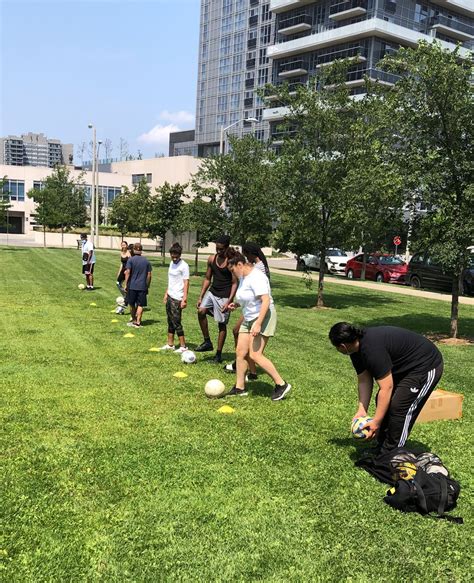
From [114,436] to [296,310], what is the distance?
10976 millimetres

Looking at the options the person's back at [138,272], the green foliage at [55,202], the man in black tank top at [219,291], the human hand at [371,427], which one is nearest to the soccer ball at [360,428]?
the human hand at [371,427]

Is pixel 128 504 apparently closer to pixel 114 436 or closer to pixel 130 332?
pixel 114 436

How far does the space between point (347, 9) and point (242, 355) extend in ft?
225

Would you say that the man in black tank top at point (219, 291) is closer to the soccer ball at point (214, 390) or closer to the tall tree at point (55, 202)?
the soccer ball at point (214, 390)

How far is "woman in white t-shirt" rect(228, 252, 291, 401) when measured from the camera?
6.23m

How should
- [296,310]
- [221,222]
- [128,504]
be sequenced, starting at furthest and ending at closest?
[221,222]
[296,310]
[128,504]

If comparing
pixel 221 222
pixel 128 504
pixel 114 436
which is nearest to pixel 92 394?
pixel 114 436

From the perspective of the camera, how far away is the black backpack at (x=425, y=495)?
3.92 m

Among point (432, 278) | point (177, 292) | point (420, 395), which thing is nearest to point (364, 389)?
point (420, 395)

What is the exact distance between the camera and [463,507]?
13.3ft

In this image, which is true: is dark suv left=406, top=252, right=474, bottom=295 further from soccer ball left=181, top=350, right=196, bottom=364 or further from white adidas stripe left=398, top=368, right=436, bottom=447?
white adidas stripe left=398, top=368, right=436, bottom=447

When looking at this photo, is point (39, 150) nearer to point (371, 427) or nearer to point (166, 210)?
point (166, 210)

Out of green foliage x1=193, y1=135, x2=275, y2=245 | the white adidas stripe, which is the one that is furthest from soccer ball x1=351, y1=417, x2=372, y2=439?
green foliage x1=193, y1=135, x2=275, y2=245

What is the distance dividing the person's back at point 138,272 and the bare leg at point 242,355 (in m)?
4.74
